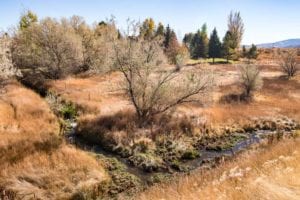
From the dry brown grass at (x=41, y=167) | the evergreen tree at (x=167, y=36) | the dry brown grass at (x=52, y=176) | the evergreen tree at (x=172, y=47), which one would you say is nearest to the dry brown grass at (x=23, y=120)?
the dry brown grass at (x=41, y=167)

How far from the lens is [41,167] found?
37.7ft

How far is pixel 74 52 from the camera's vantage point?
38.6m

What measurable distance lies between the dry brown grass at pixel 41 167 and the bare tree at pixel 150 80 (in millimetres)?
6092

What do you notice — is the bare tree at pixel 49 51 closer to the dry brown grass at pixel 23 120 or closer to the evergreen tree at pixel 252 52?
the dry brown grass at pixel 23 120

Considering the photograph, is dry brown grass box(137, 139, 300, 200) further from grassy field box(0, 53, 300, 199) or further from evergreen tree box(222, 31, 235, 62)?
evergreen tree box(222, 31, 235, 62)

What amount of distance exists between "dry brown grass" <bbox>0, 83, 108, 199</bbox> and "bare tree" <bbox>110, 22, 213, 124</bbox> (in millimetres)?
6092

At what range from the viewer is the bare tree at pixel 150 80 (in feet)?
60.1

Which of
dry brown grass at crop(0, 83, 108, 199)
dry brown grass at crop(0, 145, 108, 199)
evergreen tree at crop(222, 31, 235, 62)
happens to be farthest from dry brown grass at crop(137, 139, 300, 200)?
evergreen tree at crop(222, 31, 235, 62)

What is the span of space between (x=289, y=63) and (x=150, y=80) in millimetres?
35630

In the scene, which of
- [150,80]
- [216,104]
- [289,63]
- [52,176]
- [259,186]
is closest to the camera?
[259,186]

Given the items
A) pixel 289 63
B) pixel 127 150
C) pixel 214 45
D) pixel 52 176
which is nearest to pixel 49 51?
pixel 127 150

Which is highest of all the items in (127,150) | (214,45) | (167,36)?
(167,36)

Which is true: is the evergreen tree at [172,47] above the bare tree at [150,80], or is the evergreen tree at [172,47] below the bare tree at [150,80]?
above

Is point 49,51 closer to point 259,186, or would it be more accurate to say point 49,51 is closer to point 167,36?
point 259,186
